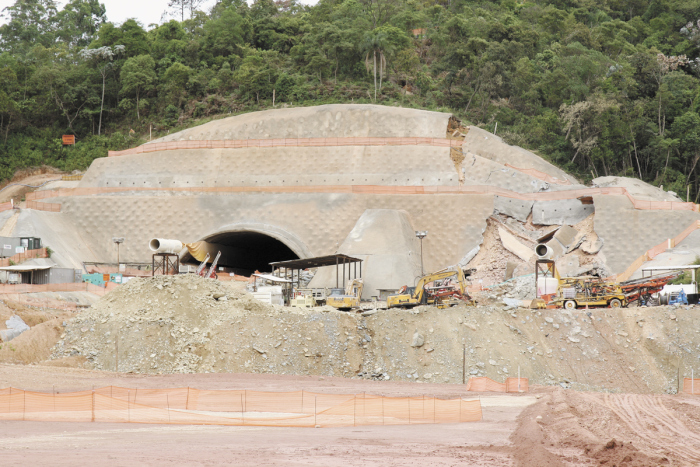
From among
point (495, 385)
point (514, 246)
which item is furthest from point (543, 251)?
point (495, 385)

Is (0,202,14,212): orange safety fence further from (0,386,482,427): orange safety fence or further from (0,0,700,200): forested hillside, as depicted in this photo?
(0,386,482,427): orange safety fence

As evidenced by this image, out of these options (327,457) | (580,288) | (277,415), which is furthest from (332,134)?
(327,457)

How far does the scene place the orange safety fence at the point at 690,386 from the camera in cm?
2948

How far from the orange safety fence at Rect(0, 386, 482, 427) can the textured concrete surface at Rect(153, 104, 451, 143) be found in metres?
40.3

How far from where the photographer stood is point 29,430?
64.0ft

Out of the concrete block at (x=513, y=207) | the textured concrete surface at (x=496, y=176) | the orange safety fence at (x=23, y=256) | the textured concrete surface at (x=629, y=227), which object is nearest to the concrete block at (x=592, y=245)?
the textured concrete surface at (x=629, y=227)

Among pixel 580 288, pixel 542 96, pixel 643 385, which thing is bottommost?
pixel 643 385

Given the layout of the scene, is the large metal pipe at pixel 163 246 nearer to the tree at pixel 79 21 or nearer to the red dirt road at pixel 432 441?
the red dirt road at pixel 432 441

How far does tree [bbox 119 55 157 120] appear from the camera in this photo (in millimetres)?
78875

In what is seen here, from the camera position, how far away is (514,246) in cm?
4919

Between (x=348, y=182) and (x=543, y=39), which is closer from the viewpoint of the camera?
(x=348, y=182)

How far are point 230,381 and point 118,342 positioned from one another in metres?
6.46

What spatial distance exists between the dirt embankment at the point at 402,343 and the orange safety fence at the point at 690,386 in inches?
21.2

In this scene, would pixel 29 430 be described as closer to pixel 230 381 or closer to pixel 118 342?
pixel 230 381
